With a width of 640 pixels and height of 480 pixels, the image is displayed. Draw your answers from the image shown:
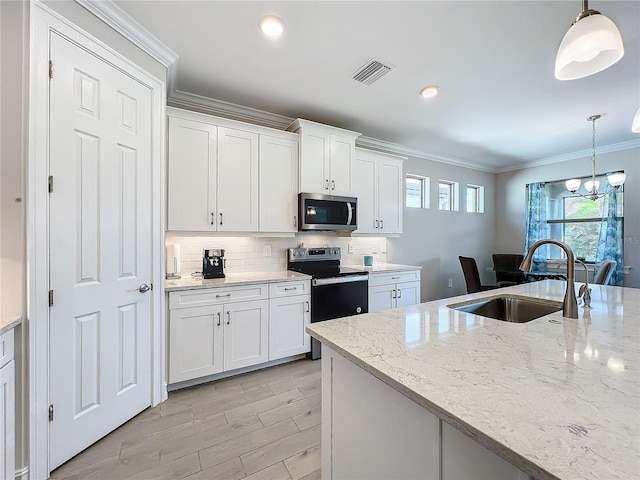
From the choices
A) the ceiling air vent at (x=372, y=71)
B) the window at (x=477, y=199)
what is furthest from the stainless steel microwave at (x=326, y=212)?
the window at (x=477, y=199)

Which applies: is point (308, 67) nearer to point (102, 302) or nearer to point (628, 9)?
point (628, 9)

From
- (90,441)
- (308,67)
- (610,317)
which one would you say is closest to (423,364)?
(610,317)

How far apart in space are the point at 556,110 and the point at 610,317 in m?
2.92

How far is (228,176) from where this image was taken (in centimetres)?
285

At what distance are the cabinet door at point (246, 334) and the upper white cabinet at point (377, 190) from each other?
1703 millimetres

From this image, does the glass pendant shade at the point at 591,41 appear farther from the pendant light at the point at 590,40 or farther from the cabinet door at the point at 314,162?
the cabinet door at the point at 314,162

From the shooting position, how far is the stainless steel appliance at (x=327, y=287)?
120 inches

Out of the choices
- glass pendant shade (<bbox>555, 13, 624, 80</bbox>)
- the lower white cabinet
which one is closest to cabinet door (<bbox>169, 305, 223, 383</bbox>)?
the lower white cabinet

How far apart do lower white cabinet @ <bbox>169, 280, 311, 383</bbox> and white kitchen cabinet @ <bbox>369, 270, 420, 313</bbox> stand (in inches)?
35.1

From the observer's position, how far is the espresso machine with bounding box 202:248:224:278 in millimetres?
2783

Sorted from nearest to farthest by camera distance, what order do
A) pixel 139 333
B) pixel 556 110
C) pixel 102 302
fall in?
pixel 102 302 → pixel 139 333 → pixel 556 110

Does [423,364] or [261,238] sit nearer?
[423,364]

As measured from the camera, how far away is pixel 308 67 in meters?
2.47

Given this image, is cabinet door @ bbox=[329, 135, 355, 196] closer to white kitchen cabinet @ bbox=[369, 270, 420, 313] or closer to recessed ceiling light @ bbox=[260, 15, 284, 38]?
white kitchen cabinet @ bbox=[369, 270, 420, 313]
